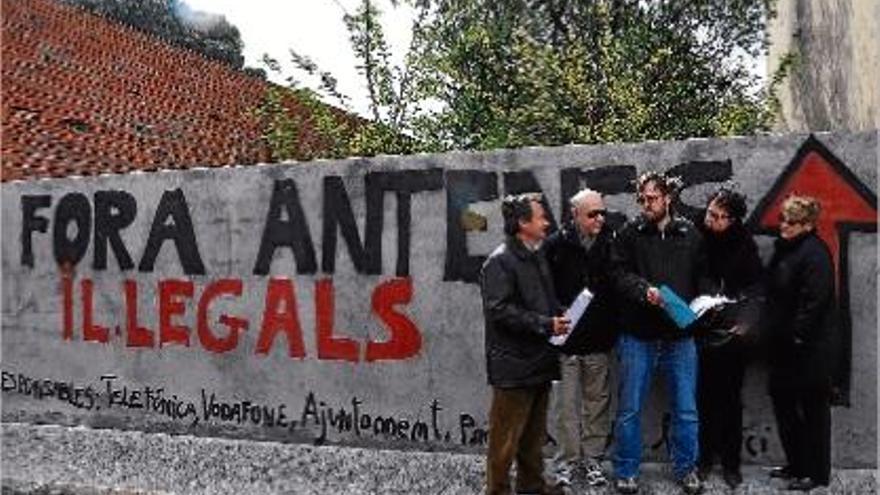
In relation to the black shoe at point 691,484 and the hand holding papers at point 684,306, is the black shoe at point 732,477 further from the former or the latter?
the hand holding papers at point 684,306

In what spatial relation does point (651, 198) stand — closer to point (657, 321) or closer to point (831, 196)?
point (657, 321)

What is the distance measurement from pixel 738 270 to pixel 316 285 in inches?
119

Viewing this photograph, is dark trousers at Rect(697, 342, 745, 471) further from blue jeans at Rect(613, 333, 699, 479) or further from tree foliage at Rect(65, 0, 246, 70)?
tree foliage at Rect(65, 0, 246, 70)

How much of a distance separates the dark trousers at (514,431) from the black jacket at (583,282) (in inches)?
18.6

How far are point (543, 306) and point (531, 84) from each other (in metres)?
9.96

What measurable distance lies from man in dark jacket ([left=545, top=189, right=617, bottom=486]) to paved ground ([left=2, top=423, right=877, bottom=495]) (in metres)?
A: 0.26

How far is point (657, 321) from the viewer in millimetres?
5297

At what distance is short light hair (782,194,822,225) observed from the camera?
17.1ft

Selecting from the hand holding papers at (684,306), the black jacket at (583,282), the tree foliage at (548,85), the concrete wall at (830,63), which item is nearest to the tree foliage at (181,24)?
the tree foliage at (548,85)

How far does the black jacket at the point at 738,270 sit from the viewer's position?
18.0 feet

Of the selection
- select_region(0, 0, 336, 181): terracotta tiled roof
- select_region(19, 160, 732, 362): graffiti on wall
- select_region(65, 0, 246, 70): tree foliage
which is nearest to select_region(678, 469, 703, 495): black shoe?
select_region(19, 160, 732, 362): graffiti on wall

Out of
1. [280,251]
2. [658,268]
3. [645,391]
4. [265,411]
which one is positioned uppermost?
[280,251]

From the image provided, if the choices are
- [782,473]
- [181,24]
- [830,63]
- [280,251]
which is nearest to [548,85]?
[830,63]

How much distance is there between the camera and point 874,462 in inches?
223
